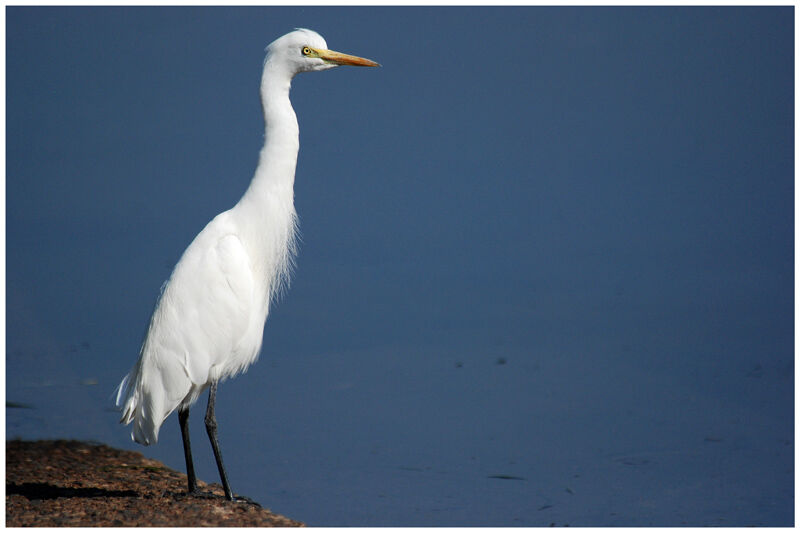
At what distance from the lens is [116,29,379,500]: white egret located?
3148 mm

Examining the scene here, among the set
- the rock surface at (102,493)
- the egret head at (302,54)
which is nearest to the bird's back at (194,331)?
the rock surface at (102,493)

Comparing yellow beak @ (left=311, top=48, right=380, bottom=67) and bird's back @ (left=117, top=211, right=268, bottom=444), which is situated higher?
yellow beak @ (left=311, top=48, right=380, bottom=67)

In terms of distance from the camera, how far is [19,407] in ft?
14.7

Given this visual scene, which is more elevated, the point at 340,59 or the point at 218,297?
the point at 340,59

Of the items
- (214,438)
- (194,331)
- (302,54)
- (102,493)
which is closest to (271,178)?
(302,54)

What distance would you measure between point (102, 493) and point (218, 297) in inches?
33.0

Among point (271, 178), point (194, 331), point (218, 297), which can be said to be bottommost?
point (194, 331)

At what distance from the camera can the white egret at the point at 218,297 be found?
3.15 metres

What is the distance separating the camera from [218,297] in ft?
10.5

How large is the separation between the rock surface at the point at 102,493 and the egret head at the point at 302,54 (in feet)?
4.96

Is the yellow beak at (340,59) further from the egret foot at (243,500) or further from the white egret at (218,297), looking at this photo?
the egret foot at (243,500)

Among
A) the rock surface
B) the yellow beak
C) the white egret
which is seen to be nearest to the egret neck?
the white egret

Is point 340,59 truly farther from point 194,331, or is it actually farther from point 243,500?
point 243,500

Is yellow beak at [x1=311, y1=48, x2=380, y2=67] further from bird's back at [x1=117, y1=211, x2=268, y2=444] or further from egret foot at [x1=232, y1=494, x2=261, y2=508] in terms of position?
egret foot at [x1=232, y1=494, x2=261, y2=508]
